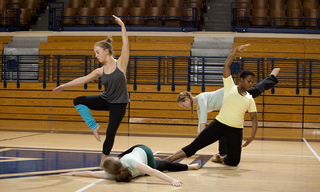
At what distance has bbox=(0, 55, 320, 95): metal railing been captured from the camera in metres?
10.9

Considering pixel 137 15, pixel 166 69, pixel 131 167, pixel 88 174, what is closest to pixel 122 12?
pixel 137 15

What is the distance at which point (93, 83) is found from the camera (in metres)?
11.5

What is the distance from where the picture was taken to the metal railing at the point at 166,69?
1090 centimetres

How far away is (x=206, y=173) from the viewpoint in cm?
439

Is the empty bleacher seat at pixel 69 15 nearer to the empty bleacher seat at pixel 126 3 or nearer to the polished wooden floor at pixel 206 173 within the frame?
the empty bleacher seat at pixel 126 3

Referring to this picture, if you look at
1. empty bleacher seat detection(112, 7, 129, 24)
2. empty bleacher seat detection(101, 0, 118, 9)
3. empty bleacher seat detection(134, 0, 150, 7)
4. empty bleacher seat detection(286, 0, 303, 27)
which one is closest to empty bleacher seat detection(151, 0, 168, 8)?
empty bleacher seat detection(134, 0, 150, 7)

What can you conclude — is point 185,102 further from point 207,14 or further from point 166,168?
point 207,14

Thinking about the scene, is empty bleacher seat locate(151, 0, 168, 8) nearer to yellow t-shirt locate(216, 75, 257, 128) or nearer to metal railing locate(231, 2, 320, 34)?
metal railing locate(231, 2, 320, 34)

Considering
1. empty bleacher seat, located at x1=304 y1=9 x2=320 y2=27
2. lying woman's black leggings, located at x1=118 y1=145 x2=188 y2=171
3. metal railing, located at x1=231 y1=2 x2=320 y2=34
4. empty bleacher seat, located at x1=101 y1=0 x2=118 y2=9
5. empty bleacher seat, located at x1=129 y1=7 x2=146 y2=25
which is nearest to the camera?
lying woman's black leggings, located at x1=118 y1=145 x2=188 y2=171

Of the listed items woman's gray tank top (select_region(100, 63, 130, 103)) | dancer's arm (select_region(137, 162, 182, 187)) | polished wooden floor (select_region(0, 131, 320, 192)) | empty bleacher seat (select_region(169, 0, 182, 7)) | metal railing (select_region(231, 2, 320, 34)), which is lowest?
polished wooden floor (select_region(0, 131, 320, 192))

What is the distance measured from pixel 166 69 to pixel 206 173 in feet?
23.9

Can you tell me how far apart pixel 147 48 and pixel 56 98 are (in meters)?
3.12

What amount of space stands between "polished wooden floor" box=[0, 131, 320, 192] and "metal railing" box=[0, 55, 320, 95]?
3962mm

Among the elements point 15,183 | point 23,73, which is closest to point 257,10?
point 23,73
